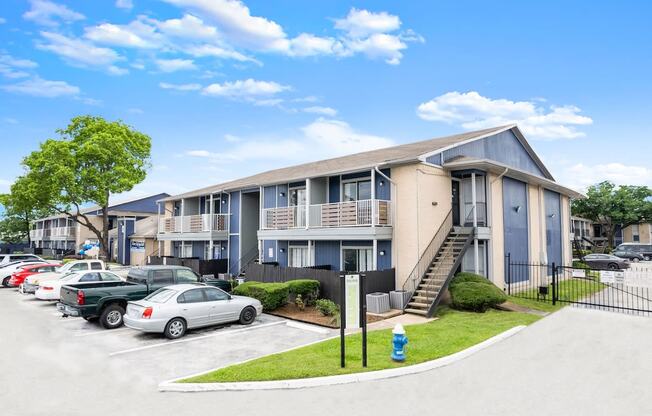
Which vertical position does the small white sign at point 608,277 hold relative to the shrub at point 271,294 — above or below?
above

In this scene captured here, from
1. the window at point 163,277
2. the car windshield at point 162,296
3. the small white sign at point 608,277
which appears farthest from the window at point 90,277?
the small white sign at point 608,277

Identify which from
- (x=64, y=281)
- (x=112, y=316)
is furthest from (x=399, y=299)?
(x=64, y=281)

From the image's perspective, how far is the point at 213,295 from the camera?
13023mm

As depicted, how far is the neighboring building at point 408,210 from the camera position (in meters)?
17.0

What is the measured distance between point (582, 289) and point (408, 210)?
10794 millimetres

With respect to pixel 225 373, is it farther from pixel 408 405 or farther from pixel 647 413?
pixel 647 413

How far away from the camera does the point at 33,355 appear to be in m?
10.1

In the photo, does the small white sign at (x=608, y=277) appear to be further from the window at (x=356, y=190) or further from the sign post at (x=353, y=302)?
the sign post at (x=353, y=302)

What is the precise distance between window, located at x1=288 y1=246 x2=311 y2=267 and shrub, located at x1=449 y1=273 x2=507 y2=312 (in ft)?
26.3

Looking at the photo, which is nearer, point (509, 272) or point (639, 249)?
point (509, 272)

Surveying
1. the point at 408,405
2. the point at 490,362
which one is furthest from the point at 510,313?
the point at 408,405

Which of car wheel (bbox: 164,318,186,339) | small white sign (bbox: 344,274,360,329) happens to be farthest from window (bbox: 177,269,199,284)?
small white sign (bbox: 344,274,360,329)

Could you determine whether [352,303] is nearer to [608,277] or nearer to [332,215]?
[332,215]

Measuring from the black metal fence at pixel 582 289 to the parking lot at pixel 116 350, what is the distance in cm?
1000
